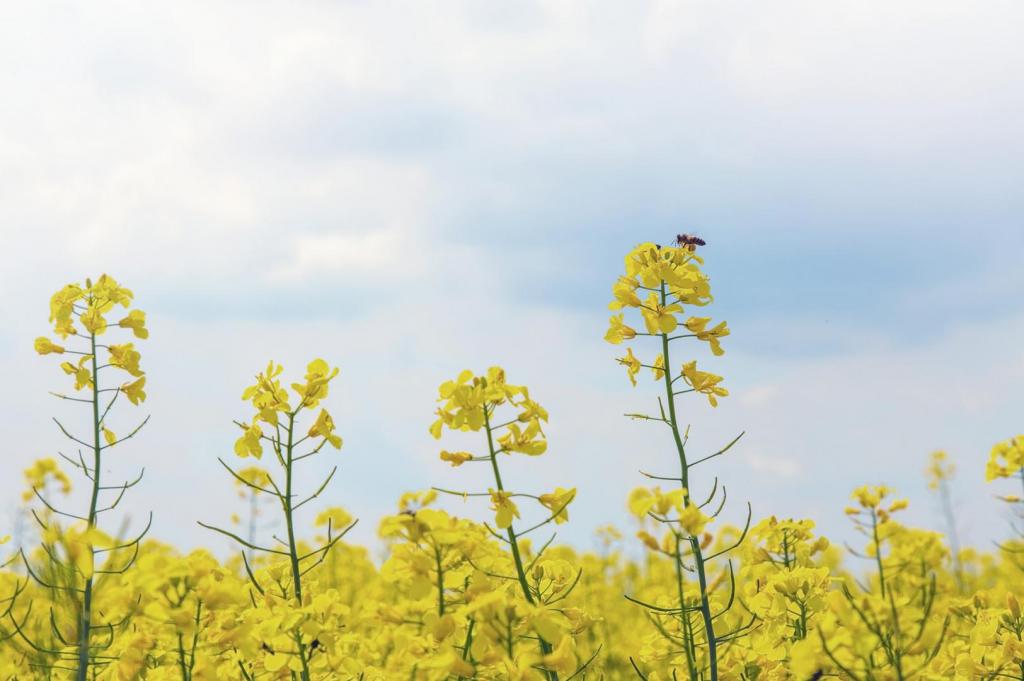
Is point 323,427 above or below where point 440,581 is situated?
above

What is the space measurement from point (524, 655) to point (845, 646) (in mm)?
890

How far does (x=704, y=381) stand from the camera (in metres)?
3.77

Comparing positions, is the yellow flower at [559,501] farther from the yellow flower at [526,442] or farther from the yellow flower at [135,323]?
the yellow flower at [135,323]

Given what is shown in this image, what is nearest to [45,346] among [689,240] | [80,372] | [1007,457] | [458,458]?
[80,372]

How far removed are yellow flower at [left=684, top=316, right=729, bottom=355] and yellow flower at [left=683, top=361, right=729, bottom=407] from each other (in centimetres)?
13

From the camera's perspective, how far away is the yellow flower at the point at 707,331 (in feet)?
12.6

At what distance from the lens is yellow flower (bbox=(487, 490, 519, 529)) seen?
285cm

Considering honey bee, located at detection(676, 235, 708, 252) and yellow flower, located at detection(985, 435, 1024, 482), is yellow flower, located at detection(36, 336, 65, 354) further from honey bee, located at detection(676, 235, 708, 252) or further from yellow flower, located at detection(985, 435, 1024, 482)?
yellow flower, located at detection(985, 435, 1024, 482)

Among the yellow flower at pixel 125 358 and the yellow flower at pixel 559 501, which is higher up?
the yellow flower at pixel 125 358

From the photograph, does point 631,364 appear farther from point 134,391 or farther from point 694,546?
point 134,391

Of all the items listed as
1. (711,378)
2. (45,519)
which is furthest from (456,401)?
(45,519)

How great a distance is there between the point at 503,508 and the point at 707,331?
4.64 ft

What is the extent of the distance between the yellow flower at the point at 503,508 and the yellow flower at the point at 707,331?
1.34 meters

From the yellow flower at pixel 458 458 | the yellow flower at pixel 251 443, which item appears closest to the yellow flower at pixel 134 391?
the yellow flower at pixel 251 443
